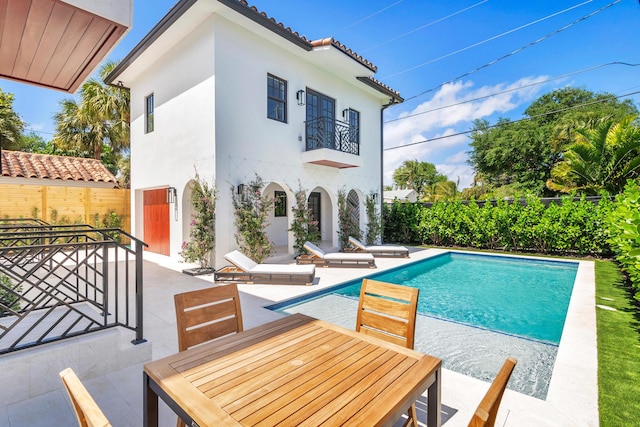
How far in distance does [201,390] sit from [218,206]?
8850mm

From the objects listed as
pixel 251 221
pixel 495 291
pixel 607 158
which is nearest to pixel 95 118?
pixel 251 221

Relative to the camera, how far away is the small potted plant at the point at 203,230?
33.9 ft

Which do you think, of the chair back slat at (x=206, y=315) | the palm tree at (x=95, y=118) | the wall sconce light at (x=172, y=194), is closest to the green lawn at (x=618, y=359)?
the chair back slat at (x=206, y=315)

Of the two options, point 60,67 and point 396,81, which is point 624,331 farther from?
point 396,81

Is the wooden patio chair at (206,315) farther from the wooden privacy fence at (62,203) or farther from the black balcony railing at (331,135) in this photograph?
the wooden privacy fence at (62,203)

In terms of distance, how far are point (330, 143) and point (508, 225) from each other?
9.38m

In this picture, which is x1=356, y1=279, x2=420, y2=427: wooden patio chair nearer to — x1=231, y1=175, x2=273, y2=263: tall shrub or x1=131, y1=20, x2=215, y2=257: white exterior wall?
x1=231, y1=175, x2=273, y2=263: tall shrub

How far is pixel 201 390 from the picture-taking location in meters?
2.00

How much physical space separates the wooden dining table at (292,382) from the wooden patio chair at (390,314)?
0.50m

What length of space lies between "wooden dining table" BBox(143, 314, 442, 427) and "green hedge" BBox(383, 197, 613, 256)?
1315 cm

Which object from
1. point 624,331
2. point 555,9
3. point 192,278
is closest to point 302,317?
point 624,331

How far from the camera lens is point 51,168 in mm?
12508

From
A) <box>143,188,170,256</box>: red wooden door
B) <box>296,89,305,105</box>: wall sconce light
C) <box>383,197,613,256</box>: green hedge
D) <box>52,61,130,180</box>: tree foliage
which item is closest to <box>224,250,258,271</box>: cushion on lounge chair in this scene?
<box>143,188,170,256</box>: red wooden door

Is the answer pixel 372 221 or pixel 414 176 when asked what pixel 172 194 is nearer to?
pixel 372 221
